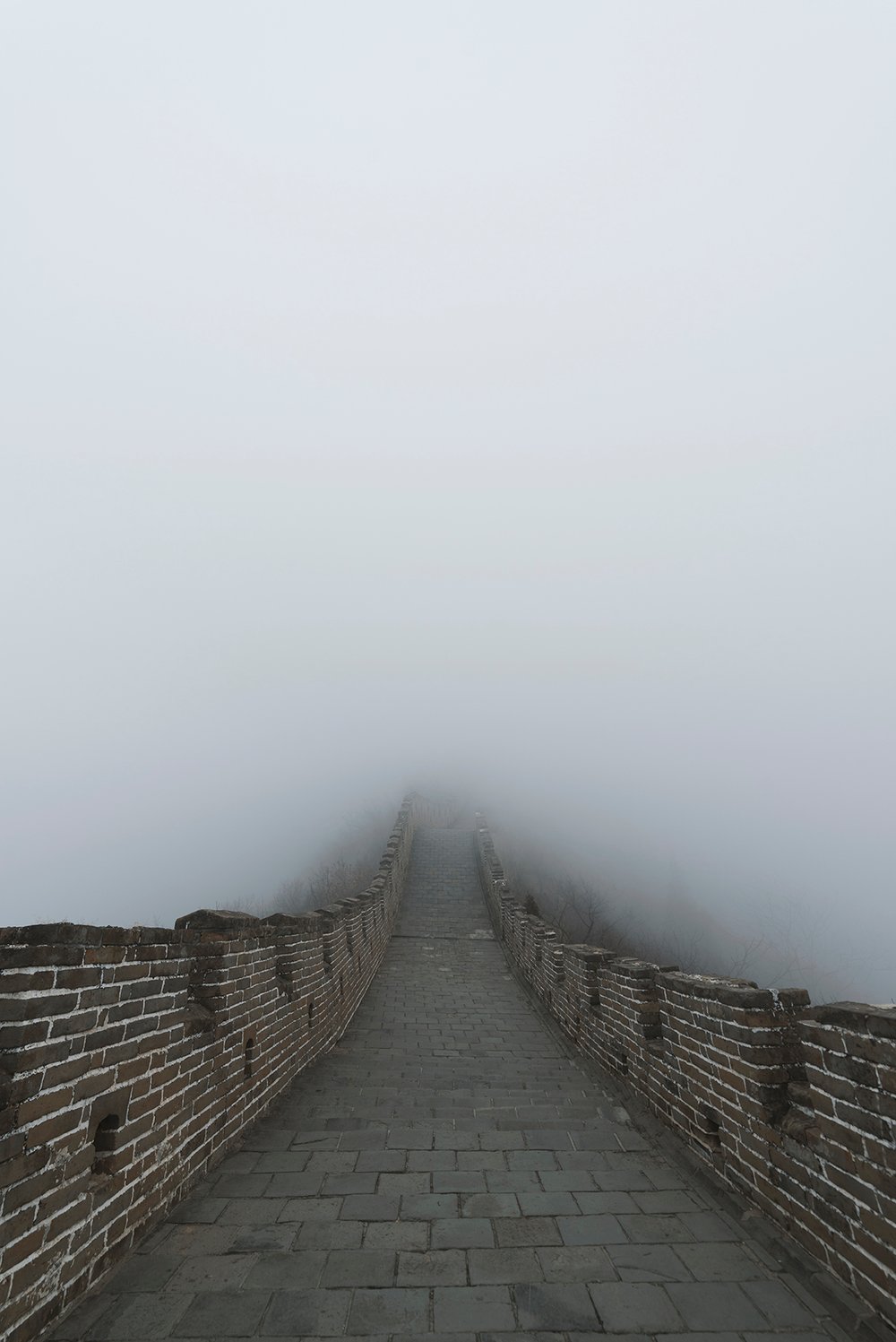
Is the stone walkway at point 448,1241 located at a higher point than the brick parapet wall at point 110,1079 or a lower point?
lower

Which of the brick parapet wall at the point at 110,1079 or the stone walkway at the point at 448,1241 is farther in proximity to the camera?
the stone walkway at the point at 448,1241

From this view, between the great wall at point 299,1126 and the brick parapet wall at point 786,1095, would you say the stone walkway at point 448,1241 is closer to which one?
the great wall at point 299,1126

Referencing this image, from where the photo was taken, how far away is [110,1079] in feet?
8.66

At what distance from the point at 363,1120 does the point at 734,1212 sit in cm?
223

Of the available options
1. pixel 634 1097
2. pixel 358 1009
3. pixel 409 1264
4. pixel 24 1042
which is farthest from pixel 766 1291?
pixel 358 1009

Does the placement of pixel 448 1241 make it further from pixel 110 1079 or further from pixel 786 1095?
pixel 786 1095

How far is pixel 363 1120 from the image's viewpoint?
430 cm

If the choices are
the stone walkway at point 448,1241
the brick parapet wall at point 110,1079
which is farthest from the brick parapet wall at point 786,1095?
the brick parapet wall at point 110,1079

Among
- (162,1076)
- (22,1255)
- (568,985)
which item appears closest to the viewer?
(22,1255)

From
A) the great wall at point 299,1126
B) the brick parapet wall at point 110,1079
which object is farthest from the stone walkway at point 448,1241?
the brick parapet wall at point 110,1079

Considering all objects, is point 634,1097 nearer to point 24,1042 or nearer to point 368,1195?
point 368,1195

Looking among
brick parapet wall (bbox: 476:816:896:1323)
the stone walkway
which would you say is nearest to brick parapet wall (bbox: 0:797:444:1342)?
the stone walkway

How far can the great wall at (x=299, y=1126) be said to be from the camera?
2.22m

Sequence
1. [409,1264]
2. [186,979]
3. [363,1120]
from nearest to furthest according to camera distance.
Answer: [409,1264]
[186,979]
[363,1120]
